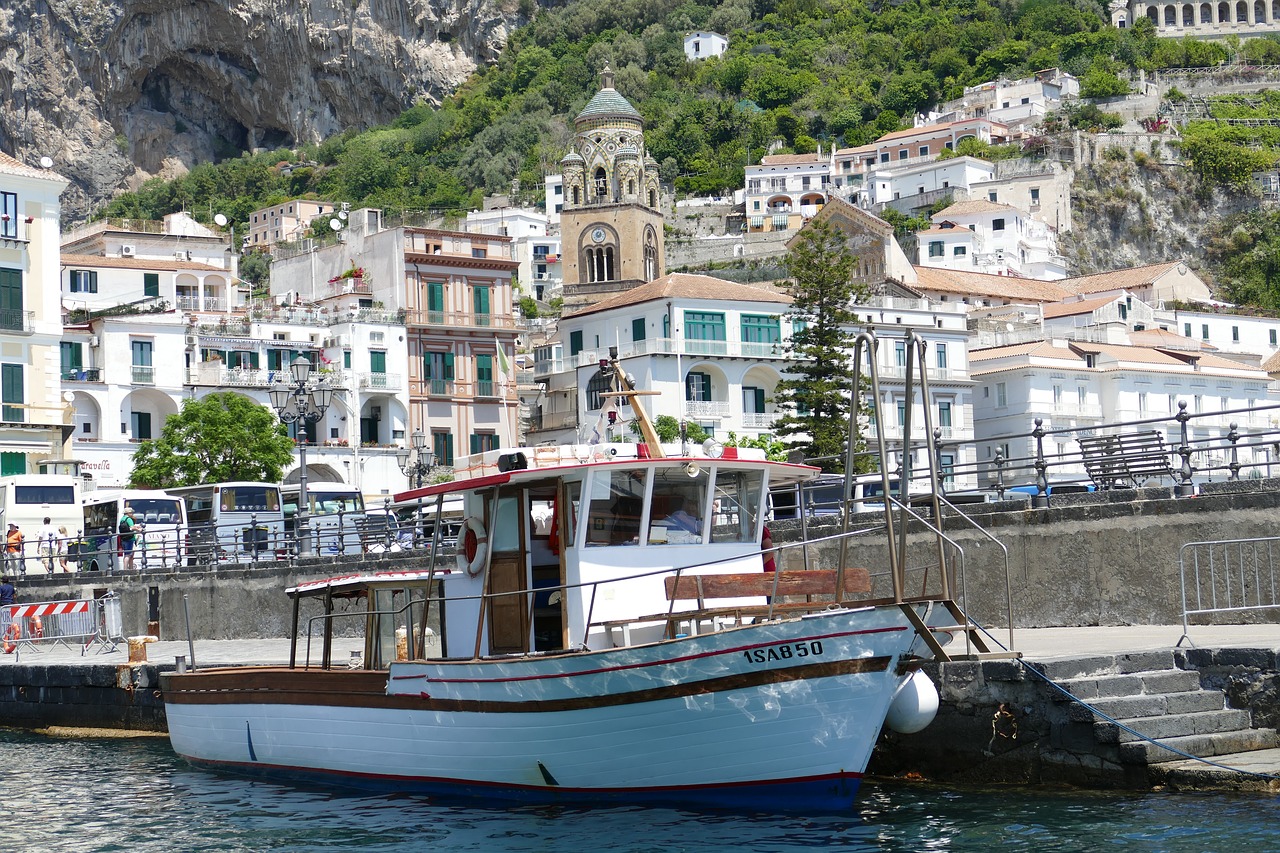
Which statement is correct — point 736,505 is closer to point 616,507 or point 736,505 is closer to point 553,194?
point 616,507

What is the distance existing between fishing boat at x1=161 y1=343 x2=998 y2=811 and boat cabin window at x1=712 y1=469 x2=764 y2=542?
0.02m

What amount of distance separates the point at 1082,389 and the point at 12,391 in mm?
43043

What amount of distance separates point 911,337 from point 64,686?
16.5 meters

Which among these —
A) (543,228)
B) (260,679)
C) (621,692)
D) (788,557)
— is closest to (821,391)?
(788,557)

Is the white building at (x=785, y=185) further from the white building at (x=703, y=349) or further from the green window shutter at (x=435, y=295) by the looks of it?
the green window shutter at (x=435, y=295)

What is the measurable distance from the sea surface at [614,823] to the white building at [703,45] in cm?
15663

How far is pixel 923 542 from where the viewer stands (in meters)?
21.4

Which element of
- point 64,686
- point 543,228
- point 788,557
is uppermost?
point 543,228

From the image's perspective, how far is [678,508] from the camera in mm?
16656

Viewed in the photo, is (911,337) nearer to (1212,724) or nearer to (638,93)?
(1212,724)

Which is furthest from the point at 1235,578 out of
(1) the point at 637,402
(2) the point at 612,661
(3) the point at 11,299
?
(3) the point at 11,299

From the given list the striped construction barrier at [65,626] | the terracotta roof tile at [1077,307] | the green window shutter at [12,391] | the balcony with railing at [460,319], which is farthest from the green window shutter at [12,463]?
the terracotta roof tile at [1077,307]

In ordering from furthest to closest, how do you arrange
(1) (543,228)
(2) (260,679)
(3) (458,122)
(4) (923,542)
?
(3) (458,122) < (1) (543,228) < (4) (923,542) < (2) (260,679)

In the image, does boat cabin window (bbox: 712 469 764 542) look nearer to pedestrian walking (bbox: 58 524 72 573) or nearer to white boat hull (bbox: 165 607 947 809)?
white boat hull (bbox: 165 607 947 809)
